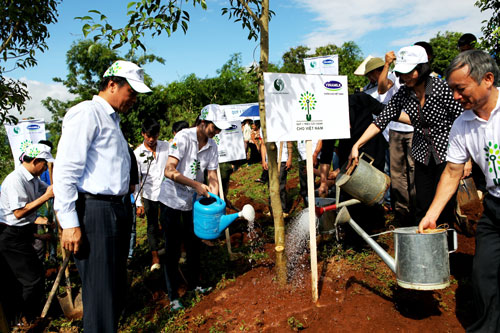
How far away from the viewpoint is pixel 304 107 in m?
3.01

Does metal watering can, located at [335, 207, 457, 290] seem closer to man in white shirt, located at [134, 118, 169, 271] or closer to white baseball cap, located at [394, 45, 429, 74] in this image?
white baseball cap, located at [394, 45, 429, 74]

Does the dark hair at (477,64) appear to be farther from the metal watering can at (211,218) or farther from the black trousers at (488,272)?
the metal watering can at (211,218)

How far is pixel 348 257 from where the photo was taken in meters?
3.88

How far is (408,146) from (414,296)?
2.09m

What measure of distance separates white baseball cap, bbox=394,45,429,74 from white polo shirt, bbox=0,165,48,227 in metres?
3.78

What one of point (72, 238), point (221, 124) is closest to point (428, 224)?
point (221, 124)

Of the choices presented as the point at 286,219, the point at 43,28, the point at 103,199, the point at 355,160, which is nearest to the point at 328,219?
the point at 355,160

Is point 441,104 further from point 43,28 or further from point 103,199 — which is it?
point 43,28

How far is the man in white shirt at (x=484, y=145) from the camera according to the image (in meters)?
2.00

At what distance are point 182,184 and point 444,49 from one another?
119 ft

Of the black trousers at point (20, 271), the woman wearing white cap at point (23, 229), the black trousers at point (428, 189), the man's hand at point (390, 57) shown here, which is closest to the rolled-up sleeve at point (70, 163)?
the woman wearing white cap at point (23, 229)

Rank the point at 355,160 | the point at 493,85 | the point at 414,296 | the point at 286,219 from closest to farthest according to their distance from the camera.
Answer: the point at 493,85
the point at 414,296
the point at 355,160
the point at 286,219

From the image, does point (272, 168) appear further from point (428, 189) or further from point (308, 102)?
point (428, 189)

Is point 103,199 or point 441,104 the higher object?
point 441,104
